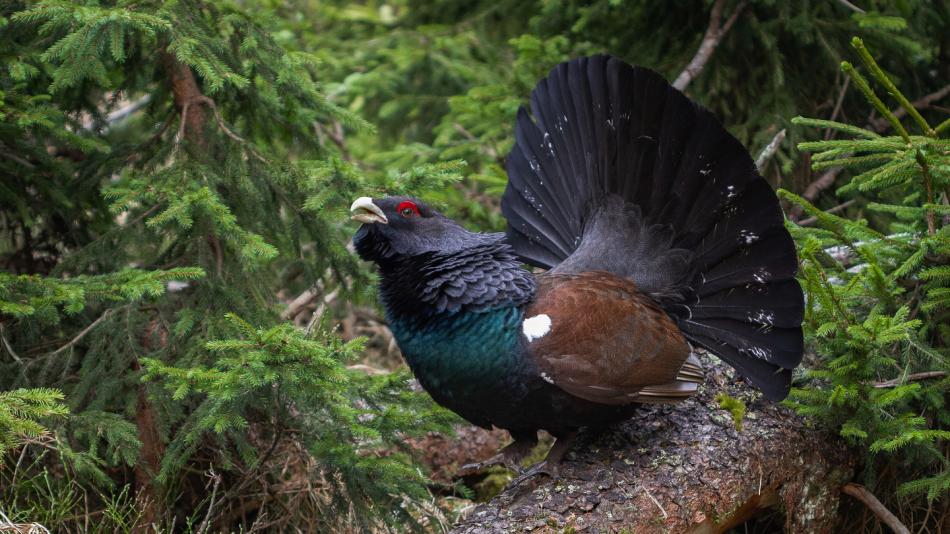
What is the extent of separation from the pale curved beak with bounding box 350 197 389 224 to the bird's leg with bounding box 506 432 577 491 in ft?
3.98

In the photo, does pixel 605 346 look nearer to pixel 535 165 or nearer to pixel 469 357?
pixel 469 357

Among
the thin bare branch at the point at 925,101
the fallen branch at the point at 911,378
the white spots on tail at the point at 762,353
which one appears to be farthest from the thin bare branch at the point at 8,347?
the thin bare branch at the point at 925,101

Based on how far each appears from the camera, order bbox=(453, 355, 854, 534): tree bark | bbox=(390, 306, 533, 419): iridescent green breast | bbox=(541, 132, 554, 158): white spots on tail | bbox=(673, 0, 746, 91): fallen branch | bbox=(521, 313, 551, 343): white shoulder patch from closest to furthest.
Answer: bbox=(453, 355, 854, 534): tree bark → bbox=(390, 306, 533, 419): iridescent green breast → bbox=(521, 313, 551, 343): white shoulder patch → bbox=(541, 132, 554, 158): white spots on tail → bbox=(673, 0, 746, 91): fallen branch

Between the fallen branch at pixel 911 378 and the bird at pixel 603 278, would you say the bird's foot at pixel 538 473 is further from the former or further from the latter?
the fallen branch at pixel 911 378

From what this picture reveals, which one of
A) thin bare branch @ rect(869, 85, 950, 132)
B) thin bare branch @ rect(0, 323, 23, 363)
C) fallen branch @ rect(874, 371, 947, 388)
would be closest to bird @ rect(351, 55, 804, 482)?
fallen branch @ rect(874, 371, 947, 388)

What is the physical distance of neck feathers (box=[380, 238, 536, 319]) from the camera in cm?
365

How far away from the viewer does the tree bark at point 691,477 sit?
11.1 ft

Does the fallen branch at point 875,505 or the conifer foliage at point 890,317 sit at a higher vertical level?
the conifer foliage at point 890,317

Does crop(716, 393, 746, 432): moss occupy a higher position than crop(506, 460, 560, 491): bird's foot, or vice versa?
crop(716, 393, 746, 432): moss

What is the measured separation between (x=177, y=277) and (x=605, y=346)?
5.87ft

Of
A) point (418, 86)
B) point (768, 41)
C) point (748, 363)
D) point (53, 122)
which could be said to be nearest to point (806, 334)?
point (748, 363)

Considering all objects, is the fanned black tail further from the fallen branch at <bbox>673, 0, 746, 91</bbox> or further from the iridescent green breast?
the fallen branch at <bbox>673, 0, 746, 91</bbox>

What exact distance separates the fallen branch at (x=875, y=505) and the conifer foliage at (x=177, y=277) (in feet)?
6.43

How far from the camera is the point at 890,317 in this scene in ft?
12.3
